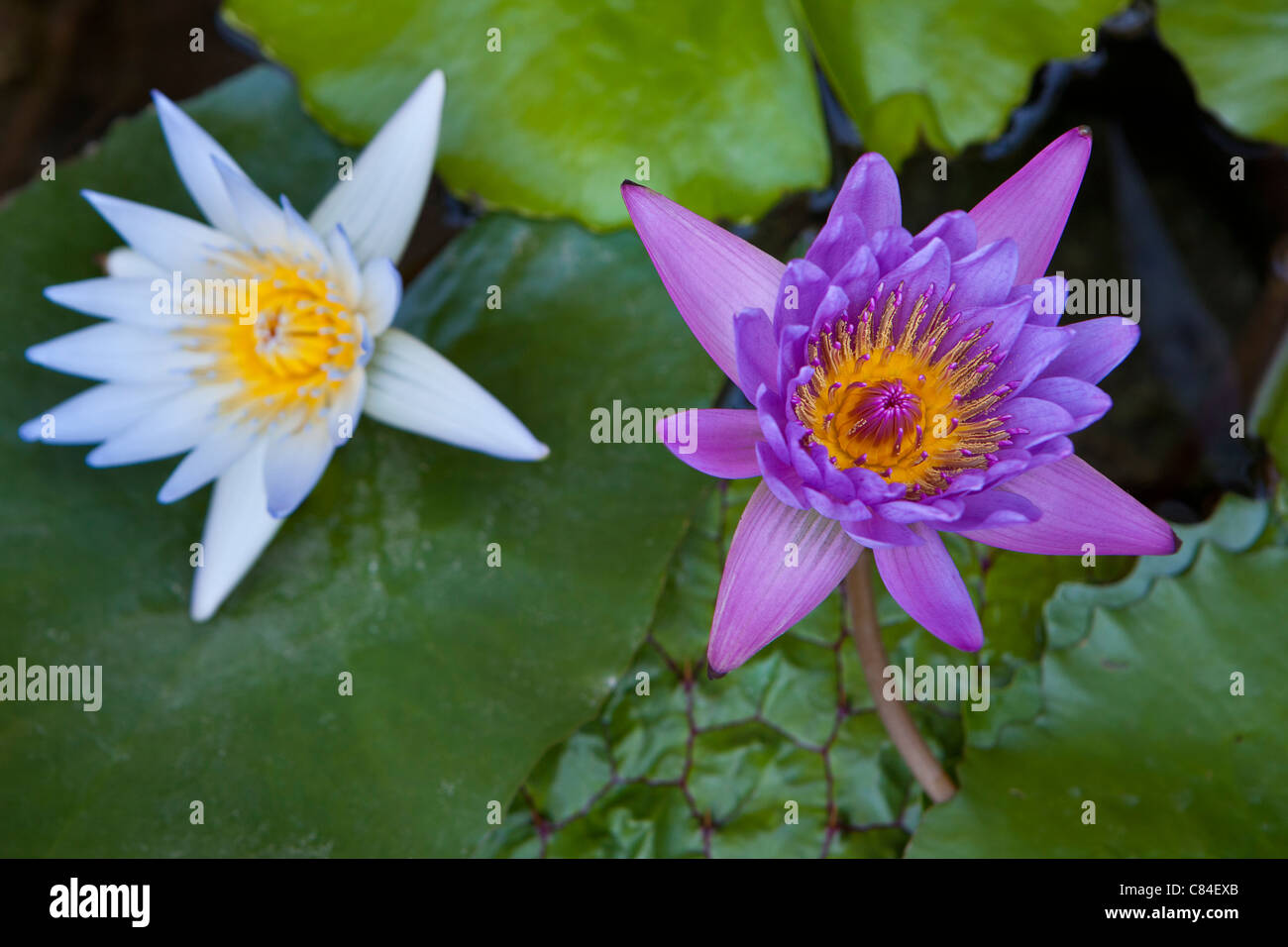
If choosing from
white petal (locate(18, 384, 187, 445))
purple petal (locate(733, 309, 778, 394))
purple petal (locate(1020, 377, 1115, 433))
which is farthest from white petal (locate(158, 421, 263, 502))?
purple petal (locate(1020, 377, 1115, 433))

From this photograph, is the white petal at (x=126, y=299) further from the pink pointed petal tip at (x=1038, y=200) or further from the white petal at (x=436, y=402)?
the pink pointed petal tip at (x=1038, y=200)

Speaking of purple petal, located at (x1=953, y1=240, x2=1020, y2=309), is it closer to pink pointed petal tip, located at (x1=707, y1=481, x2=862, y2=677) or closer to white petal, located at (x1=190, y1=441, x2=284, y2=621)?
pink pointed petal tip, located at (x1=707, y1=481, x2=862, y2=677)

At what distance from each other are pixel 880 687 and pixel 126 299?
5.02 feet

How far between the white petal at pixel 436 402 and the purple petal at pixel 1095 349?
2.72ft

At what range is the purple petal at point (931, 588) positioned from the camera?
1210 mm

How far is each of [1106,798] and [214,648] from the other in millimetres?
1677

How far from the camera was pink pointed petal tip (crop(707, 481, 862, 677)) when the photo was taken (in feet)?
3.90

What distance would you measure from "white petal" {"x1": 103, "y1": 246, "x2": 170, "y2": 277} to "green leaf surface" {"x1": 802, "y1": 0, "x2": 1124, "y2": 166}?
53.7 inches

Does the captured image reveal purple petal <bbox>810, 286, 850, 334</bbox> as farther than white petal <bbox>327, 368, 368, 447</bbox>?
No

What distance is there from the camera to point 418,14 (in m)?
1.78

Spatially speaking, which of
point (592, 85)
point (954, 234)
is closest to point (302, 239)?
point (592, 85)

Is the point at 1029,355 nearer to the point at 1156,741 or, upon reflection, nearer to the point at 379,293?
the point at 1156,741

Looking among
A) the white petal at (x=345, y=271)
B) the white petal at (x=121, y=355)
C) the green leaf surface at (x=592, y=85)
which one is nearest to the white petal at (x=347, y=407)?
the white petal at (x=345, y=271)
